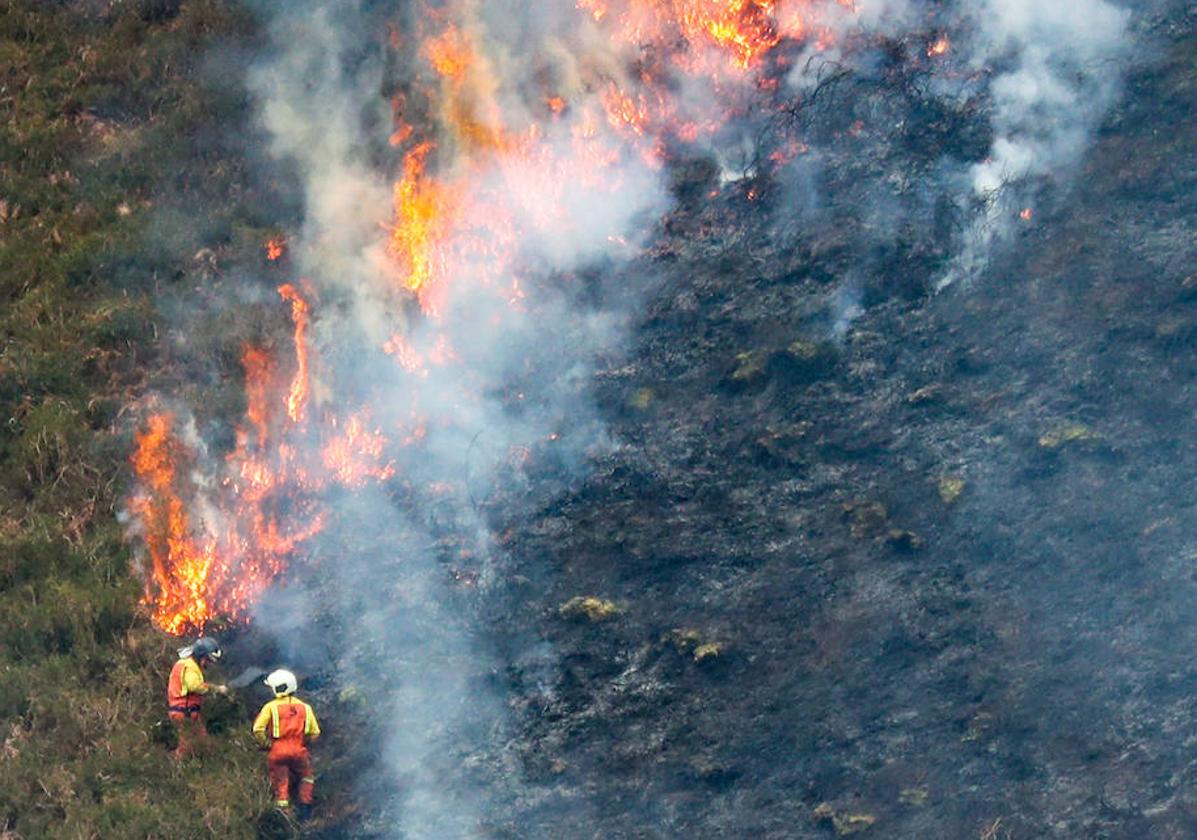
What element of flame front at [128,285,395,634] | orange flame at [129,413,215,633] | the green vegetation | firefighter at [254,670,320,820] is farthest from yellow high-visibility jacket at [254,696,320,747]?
orange flame at [129,413,215,633]

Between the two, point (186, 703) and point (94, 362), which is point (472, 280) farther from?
point (186, 703)

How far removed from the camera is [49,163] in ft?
59.3

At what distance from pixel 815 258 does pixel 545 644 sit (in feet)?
16.8

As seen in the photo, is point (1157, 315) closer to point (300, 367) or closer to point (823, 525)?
point (823, 525)

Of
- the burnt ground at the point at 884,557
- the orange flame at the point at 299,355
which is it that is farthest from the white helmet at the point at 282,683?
the orange flame at the point at 299,355

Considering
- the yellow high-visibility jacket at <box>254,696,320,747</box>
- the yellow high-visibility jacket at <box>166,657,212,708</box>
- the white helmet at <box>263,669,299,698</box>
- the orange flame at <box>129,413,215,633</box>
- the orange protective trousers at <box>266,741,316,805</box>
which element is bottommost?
the orange protective trousers at <box>266,741,316,805</box>

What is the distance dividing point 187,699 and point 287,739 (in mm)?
1033

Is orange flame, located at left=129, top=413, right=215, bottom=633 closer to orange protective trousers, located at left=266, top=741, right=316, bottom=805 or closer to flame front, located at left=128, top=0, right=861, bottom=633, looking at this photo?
flame front, located at left=128, top=0, right=861, bottom=633

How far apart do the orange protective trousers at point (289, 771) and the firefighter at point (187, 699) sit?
2.62ft

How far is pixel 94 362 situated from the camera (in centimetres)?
1609

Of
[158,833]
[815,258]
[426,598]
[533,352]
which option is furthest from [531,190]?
[158,833]

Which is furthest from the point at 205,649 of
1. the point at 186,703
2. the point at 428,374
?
the point at 428,374

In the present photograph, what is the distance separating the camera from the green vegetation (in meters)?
12.8

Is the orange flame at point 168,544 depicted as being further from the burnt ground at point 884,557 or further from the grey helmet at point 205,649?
the burnt ground at point 884,557
